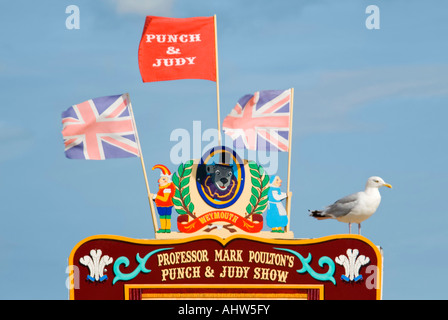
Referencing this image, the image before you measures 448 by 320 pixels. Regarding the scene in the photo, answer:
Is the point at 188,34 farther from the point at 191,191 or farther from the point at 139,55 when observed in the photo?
the point at 191,191

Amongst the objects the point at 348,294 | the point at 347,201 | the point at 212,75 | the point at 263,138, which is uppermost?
the point at 212,75

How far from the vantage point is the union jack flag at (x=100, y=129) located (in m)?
29.1

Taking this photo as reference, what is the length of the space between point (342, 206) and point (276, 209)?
6.45 feet

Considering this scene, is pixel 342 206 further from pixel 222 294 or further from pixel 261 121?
pixel 222 294

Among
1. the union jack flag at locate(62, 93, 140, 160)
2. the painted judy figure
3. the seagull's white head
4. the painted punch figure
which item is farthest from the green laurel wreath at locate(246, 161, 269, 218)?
the union jack flag at locate(62, 93, 140, 160)

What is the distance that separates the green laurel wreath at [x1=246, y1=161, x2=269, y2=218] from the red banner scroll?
229 mm

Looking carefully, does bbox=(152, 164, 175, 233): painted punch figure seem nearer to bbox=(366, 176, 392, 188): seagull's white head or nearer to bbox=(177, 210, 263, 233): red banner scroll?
bbox=(177, 210, 263, 233): red banner scroll

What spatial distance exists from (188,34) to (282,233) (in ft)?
22.4

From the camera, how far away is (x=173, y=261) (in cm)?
2727

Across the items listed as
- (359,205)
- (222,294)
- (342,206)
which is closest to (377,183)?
(359,205)

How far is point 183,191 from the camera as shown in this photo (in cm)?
2834

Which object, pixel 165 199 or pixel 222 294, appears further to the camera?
pixel 165 199

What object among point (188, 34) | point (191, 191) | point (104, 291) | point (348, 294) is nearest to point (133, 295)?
point (104, 291)

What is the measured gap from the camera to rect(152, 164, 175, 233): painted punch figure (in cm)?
2817
